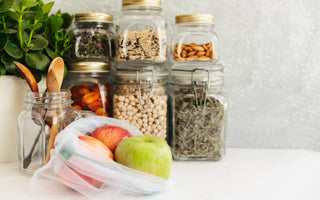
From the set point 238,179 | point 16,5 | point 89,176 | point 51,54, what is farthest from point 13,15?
point 238,179

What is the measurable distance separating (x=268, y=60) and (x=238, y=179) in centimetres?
Answer: 43

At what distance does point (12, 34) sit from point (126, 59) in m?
0.30

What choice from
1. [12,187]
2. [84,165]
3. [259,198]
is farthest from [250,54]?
[12,187]

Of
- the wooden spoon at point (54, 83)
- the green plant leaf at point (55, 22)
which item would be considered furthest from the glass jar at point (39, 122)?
the green plant leaf at point (55, 22)

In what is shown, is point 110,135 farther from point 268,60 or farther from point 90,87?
point 268,60

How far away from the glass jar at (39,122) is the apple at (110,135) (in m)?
0.09

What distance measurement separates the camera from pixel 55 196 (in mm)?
727

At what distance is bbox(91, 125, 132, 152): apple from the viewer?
83cm

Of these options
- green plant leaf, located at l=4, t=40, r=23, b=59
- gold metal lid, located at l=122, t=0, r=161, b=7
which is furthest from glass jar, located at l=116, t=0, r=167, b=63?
green plant leaf, located at l=4, t=40, r=23, b=59

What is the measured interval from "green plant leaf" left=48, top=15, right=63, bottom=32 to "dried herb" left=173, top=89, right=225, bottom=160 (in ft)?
1.24

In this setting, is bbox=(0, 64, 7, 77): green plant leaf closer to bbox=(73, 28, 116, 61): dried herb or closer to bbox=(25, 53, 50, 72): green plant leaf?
bbox=(25, 53, 50, 72): green plant leaf

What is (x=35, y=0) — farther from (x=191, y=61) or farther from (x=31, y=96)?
(x=191, y=61)

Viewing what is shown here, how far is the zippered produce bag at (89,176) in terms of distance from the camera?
28.5 inches

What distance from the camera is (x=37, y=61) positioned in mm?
923
